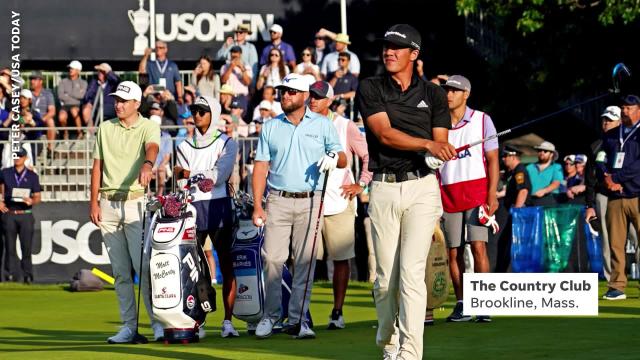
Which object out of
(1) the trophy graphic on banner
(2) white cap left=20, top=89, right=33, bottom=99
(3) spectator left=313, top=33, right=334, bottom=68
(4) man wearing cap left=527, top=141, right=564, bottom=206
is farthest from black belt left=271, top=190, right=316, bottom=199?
(1) the trophy graphic on banner

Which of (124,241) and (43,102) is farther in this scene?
(43,102)

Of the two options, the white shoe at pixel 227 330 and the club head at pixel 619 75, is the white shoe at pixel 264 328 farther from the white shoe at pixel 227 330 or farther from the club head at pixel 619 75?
the club head at pixel 619 75

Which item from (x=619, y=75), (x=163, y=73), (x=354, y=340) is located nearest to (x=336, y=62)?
(x=163, y=73)

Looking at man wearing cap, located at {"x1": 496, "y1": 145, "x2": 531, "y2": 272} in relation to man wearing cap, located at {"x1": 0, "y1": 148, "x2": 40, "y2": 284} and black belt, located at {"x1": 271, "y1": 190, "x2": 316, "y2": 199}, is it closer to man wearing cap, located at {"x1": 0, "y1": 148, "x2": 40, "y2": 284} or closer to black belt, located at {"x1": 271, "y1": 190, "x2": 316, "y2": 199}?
man wearing cap, located at {"x1": 0, "y1": 148, "x2": 40, "y2": 284}

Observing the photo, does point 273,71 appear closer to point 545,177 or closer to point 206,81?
point 206,81

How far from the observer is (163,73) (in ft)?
89.7

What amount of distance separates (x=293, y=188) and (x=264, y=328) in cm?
129

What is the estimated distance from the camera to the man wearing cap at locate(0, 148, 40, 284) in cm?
2373

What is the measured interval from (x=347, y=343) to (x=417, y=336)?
2.44m

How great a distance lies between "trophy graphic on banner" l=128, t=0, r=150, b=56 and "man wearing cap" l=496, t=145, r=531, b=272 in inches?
409

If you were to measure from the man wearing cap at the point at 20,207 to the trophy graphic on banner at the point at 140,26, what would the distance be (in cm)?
722

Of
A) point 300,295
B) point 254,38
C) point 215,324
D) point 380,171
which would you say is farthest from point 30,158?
point 380,171

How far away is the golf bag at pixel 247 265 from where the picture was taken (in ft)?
45.3

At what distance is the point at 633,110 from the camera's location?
56.4 ft
